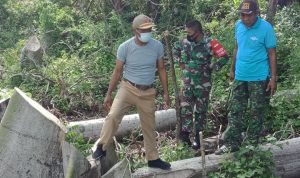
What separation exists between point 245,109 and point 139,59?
4.86 ft

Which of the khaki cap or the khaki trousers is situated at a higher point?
the khaki cap

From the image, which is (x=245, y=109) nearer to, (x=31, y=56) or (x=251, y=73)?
(x=251, y=73)

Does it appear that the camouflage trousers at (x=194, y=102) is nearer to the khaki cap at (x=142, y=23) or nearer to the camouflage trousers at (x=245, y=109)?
the camouflage trousers at (x=245, y=109)

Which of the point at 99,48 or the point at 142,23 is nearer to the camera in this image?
the point at 142,23

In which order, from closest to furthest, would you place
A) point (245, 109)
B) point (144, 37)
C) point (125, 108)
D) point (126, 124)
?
point (144, 37)
point (125, 108)
point (245, 109)
point (126, 124)

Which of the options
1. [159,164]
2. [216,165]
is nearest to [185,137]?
[216,165]

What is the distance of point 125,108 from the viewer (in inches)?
204

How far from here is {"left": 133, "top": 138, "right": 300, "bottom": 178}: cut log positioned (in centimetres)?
512

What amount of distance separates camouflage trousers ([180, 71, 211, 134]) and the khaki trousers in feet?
2.76

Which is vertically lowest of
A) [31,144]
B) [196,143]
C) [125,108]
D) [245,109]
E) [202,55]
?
[196,143]

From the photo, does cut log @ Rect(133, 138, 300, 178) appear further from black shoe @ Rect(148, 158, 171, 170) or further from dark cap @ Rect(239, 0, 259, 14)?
dark cap @ Rect(239, 0, 259, 14)

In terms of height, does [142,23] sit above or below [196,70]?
above

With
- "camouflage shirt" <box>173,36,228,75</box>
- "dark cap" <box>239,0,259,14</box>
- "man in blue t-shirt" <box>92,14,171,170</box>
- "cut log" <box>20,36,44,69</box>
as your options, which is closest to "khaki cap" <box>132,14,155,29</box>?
"man in blue t-shirt" <box>92,14,171,170</box>

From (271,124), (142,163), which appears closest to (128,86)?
(142,163)
